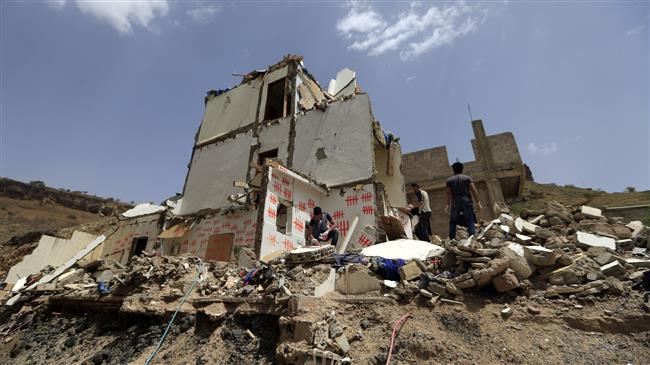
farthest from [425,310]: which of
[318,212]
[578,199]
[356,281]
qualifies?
[578,199]

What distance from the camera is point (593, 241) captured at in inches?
209

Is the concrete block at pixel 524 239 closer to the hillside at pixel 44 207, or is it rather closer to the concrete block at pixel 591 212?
the concrete block at pixel 591 212

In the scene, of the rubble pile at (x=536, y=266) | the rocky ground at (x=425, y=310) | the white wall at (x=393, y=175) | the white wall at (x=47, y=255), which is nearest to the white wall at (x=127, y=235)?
the white wall at (x=47, y=255)

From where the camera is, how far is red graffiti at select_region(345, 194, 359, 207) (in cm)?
1229

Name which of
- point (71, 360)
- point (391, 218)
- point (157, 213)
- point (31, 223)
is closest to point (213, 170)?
point (157, 213)

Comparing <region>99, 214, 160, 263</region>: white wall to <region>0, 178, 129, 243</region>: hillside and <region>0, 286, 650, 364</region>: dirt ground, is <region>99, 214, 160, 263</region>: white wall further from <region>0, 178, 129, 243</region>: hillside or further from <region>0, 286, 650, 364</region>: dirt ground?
<region>0, 178, 129, 243</region>: hillside

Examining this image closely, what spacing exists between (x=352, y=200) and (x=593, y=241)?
7.88 metres

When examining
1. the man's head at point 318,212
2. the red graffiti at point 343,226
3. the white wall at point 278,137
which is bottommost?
the man's head at point 318,212

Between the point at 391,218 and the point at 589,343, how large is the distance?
8.14 metres

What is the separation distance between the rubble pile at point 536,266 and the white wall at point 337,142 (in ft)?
24.5

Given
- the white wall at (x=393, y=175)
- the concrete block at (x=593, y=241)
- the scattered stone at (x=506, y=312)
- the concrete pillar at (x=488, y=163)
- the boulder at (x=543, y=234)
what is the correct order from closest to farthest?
the scattered stone at (x=506, y=312) < the concrete block at (x=593, y=241) < the boulder at (x=543, y=234) < the concrete pillar at (x=488, y=163) < the white wall at (x=393, y=175)

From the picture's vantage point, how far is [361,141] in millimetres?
13391

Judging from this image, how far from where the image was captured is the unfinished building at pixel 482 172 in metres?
15.1

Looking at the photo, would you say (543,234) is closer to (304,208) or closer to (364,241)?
(364,241)
